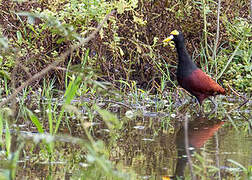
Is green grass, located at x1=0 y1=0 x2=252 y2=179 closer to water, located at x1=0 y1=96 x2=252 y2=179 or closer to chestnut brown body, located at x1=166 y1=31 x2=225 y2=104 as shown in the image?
water, located at x1=0 y1=96 x2=252 y2=179

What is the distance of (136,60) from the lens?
7988 millimetres

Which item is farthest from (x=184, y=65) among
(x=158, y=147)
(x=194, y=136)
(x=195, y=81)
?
(x=158, y=147)

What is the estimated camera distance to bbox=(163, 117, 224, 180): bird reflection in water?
13.6 feet

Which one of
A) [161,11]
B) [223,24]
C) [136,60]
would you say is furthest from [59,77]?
[223,24]

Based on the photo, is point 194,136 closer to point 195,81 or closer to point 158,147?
point 158,147

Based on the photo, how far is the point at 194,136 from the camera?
521 cm

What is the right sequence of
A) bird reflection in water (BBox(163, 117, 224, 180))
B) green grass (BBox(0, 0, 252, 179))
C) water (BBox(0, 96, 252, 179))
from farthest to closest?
green grass (BBox(0, 0, 252, 179)), bird reflection in water (BBox(163, 117, 224, 180)), water (BBox(0, 96, 252, 179))

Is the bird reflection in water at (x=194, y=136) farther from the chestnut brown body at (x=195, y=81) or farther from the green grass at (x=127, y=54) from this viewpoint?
the chestnut brown body at (x=195, y=81)

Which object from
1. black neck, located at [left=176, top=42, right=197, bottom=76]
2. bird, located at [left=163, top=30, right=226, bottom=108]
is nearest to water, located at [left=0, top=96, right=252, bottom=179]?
bird, located at [left=163, top=30, right=226, bottom=108]

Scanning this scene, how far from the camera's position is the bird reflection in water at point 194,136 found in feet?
13.6

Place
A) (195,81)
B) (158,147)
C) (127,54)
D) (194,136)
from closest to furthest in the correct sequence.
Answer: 1. (158,147)
2. (194,136)
3. (195,81)
4. (127,54)

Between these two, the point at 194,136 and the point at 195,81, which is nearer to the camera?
the point at 194,136

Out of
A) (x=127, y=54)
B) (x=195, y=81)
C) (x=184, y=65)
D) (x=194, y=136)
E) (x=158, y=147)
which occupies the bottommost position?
(x=158, y=147)

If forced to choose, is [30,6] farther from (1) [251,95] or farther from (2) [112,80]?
(1) [251,95]
